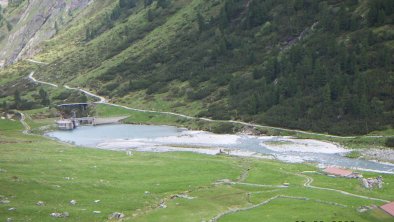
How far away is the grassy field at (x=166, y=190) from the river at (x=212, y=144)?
1383cm

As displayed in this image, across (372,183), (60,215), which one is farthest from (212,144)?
(60,215)

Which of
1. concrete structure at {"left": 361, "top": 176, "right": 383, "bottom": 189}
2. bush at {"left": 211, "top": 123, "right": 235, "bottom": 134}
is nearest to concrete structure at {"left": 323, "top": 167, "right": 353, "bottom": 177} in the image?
concrete structure at {"left": 361, "top": 176, "right": 383, "bottom": 189}

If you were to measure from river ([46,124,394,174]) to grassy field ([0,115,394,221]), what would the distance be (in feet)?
45.4

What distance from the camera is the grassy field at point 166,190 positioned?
A: 52.0 m

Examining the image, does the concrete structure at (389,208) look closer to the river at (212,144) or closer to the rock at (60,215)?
the rock at (60,215)

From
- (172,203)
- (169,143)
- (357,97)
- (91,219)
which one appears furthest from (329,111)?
(91,219)

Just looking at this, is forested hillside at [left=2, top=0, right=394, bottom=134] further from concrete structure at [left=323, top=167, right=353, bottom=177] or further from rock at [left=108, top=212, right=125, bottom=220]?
rock at [left=108, top=212, right=125, bottom=220]

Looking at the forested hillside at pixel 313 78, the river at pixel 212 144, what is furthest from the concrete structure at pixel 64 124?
the forested hillside at pixel 313 78

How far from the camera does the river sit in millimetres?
101375

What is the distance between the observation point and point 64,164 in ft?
255

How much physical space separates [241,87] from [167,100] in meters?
30.9

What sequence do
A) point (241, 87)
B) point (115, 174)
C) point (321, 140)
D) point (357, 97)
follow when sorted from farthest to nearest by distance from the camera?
point (241, 87)
point (357, 97)
point (321, 140)
point (115, 174)

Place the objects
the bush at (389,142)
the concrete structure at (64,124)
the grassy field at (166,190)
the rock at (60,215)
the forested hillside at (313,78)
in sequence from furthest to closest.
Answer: the concrete structure at (64,124) → the forested hillside at (313,78) → the bush at (389,142) → the grassy field at (166,190) → the rock at (60,215)

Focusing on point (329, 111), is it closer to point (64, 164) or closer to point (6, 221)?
point (64, 164)
